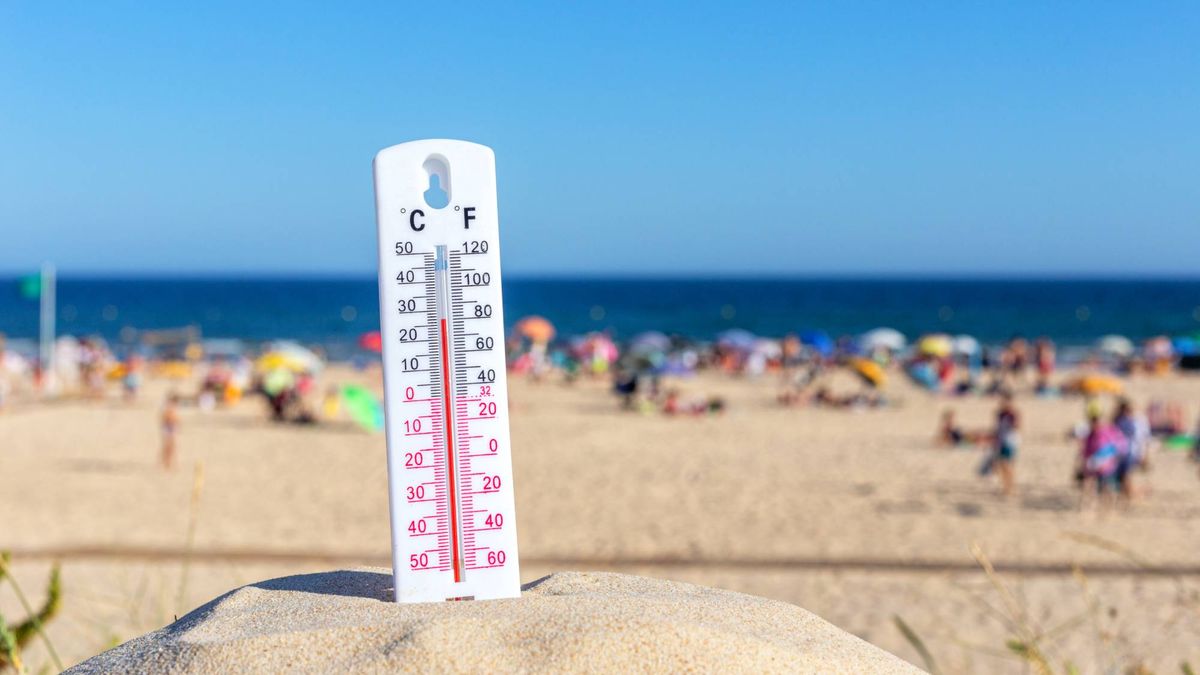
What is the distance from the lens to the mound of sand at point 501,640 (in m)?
1.32

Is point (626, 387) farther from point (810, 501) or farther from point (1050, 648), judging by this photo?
point (1050, 648)

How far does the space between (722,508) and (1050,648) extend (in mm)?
6451

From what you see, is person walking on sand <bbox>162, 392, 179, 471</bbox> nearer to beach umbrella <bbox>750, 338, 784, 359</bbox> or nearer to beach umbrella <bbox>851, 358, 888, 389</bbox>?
beach umbrella <bbox>851, 358, 888, 389</bbox>

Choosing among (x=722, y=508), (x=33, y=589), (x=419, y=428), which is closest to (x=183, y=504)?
(x=33, y=589)

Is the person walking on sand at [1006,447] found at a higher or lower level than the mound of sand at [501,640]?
lower

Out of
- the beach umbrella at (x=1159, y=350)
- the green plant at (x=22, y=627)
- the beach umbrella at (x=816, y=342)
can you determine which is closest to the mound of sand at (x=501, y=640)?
the green plant at (x=22, y=627)

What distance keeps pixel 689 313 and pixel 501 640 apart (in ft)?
255

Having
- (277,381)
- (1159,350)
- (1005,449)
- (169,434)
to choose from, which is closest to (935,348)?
(1159,350)

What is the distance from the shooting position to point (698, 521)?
11.7m

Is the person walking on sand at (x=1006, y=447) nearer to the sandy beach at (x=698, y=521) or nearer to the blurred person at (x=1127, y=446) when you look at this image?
the sandy beach at (x=698, y=521)

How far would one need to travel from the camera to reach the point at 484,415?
5.97ft

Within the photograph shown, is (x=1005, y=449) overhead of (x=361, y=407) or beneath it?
beneath

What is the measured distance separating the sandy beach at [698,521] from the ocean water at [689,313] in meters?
26.4

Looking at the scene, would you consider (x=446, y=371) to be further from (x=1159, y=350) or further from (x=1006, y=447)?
(x=1159, y=350)
